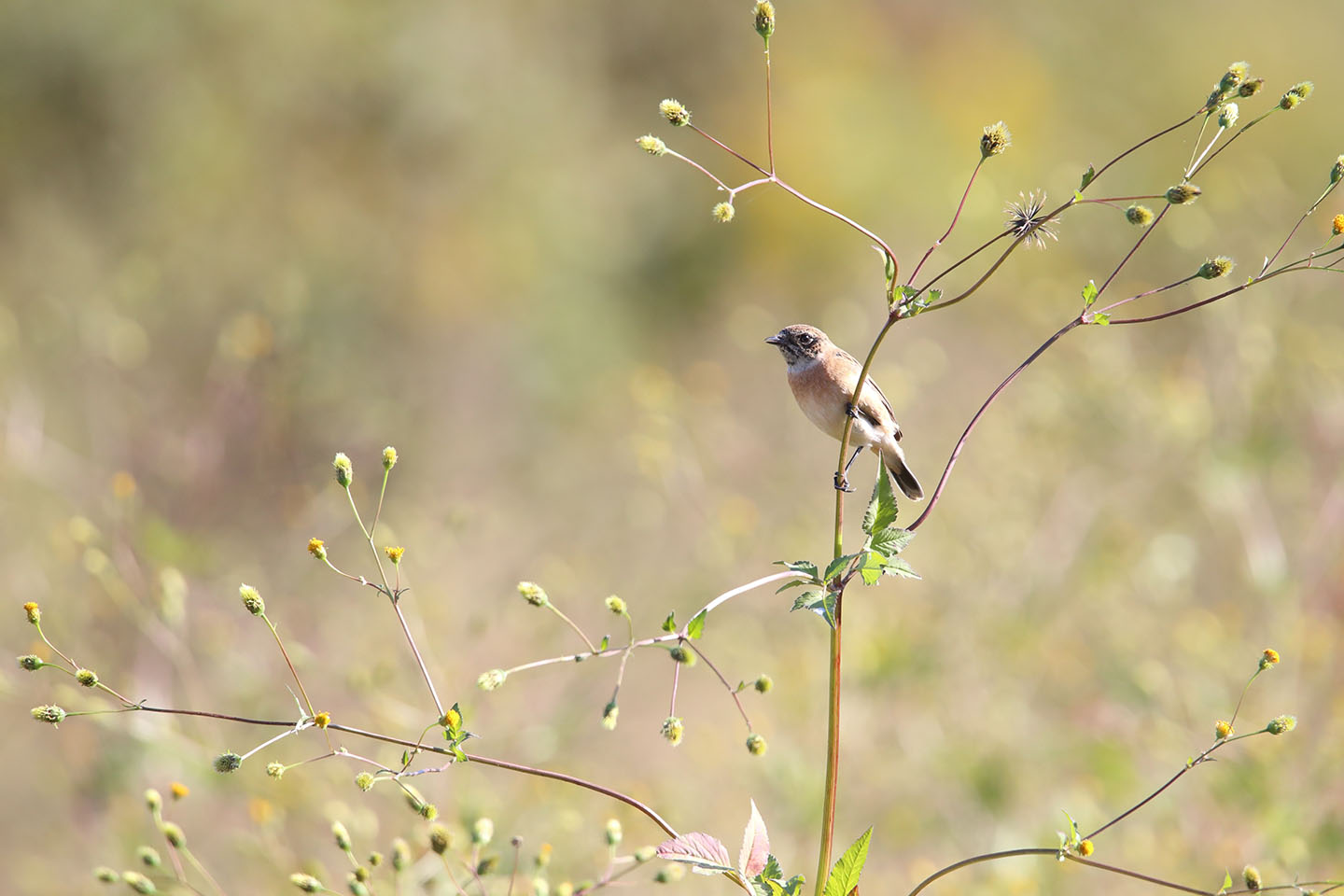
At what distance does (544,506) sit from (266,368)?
3.99 metres

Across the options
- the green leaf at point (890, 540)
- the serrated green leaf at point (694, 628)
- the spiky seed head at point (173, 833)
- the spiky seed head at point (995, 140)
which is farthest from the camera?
the spiky seed head at point (173, 833)

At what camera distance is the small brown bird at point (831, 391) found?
3.47 metres

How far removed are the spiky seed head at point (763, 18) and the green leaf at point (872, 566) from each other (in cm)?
92

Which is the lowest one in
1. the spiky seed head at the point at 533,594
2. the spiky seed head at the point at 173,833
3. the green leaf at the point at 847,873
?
the green leaf at the point at 847,873

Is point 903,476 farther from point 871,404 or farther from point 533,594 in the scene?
point 533,594

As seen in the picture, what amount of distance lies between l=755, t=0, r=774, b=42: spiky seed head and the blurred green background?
239cm

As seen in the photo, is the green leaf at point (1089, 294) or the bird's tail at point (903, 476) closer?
the green leaf at point (1089, 294)

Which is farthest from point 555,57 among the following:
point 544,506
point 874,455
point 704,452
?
point 874,455

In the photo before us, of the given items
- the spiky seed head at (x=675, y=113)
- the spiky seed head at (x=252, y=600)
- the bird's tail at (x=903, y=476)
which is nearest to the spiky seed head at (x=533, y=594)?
the spiky seed head at (x=252, y=600)

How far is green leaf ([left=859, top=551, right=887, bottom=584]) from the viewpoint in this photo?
6.41ft

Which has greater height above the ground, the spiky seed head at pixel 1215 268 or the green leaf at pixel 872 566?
the spiky seed head at pixel 1215 268

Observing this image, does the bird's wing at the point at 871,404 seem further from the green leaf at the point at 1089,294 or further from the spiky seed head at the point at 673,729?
the spiky seed head at the point at 673,729

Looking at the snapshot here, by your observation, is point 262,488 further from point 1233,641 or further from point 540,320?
point 540,320

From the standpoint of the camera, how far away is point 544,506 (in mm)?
9312
